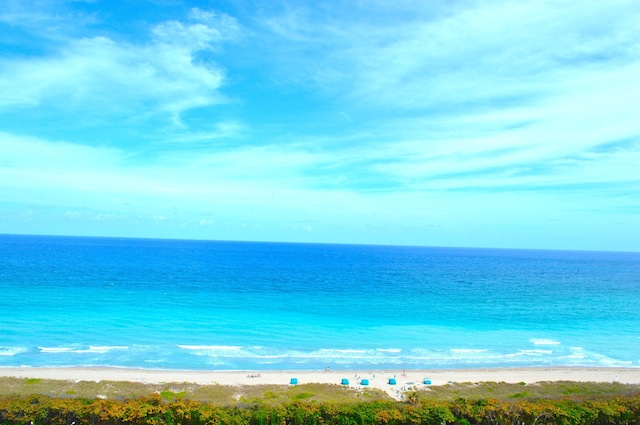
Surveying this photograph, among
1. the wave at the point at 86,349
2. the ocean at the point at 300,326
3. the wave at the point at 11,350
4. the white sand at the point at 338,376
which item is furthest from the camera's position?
the ocean at the point at 300,326

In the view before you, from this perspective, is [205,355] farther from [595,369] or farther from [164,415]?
[595,369]

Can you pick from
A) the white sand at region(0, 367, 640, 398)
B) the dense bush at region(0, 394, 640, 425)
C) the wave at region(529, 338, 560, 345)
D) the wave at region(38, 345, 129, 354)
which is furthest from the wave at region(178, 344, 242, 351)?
the wave at region(529, 338, 560, 345)

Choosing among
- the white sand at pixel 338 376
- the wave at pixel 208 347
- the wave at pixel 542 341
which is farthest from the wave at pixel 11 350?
the wave at pixel 542 341

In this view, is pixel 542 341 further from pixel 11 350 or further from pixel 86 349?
pixel 11 350

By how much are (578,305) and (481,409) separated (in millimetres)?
57662

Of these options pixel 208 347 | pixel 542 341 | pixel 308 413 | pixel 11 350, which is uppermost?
pixel 308 413

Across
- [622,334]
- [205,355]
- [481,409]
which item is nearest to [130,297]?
[205,355]

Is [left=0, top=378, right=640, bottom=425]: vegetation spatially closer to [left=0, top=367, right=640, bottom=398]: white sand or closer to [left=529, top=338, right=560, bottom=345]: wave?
[left=0, top=367, right=640, bottom=398]: white sand

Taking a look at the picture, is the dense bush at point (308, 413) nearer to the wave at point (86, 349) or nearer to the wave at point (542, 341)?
the wave at point (86, 349)

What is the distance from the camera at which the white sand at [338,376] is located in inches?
1168

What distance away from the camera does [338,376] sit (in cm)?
3175

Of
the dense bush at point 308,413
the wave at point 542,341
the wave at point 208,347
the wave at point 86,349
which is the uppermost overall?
the dense bush at point 308,413

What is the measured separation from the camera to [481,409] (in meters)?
21.3

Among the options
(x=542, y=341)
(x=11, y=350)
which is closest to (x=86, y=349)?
(x=11, y=350)
